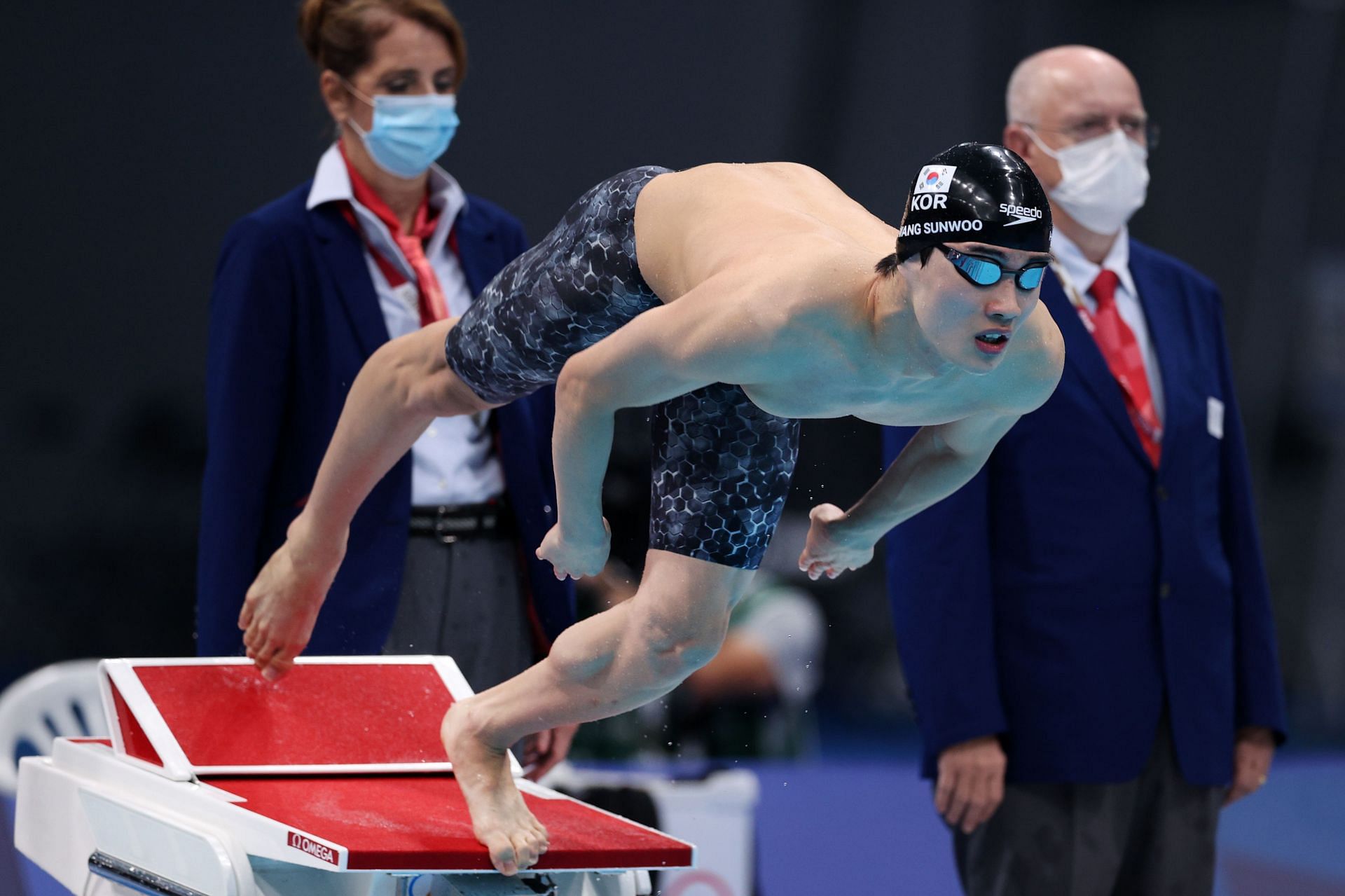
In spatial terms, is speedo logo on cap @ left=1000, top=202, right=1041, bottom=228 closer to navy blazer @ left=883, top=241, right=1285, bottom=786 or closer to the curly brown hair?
navy blazer @ left=883, top=241, right=1285, bottom=786

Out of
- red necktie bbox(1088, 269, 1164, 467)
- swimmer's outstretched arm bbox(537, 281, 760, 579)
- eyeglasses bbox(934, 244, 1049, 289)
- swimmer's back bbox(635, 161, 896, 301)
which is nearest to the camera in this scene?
eyeglasses bbox(934, 244, 1049, 289)

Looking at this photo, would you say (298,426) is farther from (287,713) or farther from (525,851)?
(525,851)

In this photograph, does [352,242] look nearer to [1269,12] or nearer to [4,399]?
[4,399]

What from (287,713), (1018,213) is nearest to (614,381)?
(1018,213)

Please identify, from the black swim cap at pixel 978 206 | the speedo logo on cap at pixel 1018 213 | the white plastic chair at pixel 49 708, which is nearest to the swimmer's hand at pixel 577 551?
the black swim cap at pixel 978 206

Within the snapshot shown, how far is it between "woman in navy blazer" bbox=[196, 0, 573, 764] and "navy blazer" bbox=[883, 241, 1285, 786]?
32.5 inches

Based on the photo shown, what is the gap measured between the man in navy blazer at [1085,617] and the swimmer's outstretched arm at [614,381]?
3.44 feet

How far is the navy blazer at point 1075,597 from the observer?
343cm

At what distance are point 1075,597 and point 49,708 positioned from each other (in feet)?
10.4

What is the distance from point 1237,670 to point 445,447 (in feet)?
5.91

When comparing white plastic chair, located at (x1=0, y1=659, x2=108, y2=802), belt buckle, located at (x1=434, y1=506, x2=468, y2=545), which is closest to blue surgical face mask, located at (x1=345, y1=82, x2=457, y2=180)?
belt buckle, located at (x1=434, y1=506, x2=468, y2=545)

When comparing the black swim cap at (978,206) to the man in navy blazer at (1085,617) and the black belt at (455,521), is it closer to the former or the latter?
the man in navy blazer at (1085,617)

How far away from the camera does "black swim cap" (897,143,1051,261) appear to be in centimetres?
220

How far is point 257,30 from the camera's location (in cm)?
645
